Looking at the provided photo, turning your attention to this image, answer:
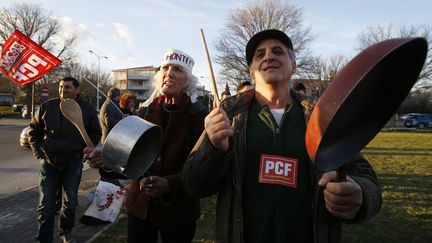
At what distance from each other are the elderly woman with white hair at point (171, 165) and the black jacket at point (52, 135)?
7.25 feet

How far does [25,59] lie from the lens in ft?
23.0

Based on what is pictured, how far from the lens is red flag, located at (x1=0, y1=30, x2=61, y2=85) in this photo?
22.7 ft

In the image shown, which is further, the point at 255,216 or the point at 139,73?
the point at 139,73

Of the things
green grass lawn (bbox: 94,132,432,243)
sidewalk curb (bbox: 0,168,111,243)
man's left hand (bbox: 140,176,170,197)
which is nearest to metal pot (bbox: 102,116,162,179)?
man's left hand (bbox: 140,176,170,197)

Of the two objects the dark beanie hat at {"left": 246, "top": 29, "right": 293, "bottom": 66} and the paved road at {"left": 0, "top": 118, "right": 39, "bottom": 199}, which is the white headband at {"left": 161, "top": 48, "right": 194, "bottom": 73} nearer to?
the dark beanie hat at {"left": 246, "top": 29, "right": 293, "bottom": 66}

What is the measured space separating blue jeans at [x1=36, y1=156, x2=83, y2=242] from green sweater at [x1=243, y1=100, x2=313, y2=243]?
3.20 meters

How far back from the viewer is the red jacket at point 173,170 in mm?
2514

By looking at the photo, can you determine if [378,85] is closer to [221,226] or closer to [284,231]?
Result: [284,231]

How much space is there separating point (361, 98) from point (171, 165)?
164cm

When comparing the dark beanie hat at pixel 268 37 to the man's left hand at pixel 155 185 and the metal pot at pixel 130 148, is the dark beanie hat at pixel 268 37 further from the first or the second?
the man's left hand at pixel 155 185

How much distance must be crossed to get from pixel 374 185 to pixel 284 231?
49cm

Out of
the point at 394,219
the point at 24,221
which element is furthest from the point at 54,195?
the point at 394,219

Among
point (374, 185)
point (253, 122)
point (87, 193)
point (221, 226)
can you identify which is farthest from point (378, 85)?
point (87, 193)

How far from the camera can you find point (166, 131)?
2.57 metres
